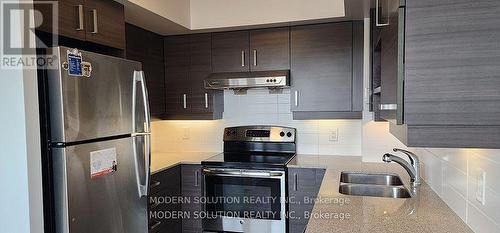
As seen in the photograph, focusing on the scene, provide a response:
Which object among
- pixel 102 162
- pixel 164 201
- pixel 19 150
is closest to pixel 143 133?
pixel 102 162

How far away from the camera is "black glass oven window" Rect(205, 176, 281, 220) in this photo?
2656 millimetres

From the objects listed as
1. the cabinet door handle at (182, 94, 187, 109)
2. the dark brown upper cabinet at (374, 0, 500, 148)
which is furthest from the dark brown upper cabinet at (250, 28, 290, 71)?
the dark brown upper cabinet at (374, 0, 500, 148)

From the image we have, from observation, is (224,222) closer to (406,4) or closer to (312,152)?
(312,152)

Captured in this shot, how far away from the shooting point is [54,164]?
4.92 feet

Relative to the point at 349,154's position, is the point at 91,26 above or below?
above

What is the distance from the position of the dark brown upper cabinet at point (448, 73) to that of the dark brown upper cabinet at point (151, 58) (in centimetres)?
223

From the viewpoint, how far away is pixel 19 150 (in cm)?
143

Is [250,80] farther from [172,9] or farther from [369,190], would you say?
[369,190]

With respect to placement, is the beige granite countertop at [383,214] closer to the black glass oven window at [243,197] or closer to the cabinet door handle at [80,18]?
the black glass oven window at [243,197]

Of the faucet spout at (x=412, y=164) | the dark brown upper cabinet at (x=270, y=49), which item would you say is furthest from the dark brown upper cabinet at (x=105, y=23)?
the faucet spout at (x=412, y=164)

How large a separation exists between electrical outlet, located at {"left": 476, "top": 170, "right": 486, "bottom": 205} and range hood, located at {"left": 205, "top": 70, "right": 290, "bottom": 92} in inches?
69.4

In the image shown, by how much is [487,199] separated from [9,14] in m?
2.05

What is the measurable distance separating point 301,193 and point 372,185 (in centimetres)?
64

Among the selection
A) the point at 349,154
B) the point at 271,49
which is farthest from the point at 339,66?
the point at 349,154
